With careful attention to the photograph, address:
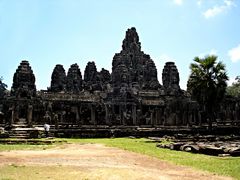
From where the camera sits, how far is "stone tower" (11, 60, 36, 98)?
41.8 meters

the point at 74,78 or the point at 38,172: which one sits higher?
the point at 74,78

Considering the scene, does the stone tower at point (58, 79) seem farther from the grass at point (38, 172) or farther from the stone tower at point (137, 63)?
the grass at point (38, 172)

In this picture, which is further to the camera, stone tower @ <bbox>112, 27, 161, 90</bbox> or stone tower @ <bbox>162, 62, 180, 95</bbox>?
stone tower @ <bbox>112, 27, 161, 90</bbox>

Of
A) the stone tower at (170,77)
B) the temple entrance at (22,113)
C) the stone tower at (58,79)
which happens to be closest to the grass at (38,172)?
the temple entrance at (22,113)

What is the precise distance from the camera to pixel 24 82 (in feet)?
141

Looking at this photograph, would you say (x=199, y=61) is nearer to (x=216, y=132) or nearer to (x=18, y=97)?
(x=216, y=132)

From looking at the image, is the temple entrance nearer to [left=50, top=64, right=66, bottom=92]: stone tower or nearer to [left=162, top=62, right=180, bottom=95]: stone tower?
[left=50, top=64, right=66, bottom=92]: stone tower

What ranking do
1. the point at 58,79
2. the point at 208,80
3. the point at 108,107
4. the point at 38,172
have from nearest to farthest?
the point at 38,172
the point at 208,80
the point at 108,107
the point at 58,79

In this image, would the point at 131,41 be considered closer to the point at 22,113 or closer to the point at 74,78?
the point at 74,78

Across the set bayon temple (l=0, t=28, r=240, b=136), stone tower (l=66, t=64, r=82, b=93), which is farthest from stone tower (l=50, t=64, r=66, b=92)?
bayon temple (l=0, t=28, r=240, b=136)

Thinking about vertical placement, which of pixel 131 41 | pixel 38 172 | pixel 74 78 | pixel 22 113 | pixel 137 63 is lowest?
pixel 38 172

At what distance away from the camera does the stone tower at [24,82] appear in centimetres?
4178

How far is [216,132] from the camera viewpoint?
35031 mm

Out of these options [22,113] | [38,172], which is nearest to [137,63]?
[22,113]
